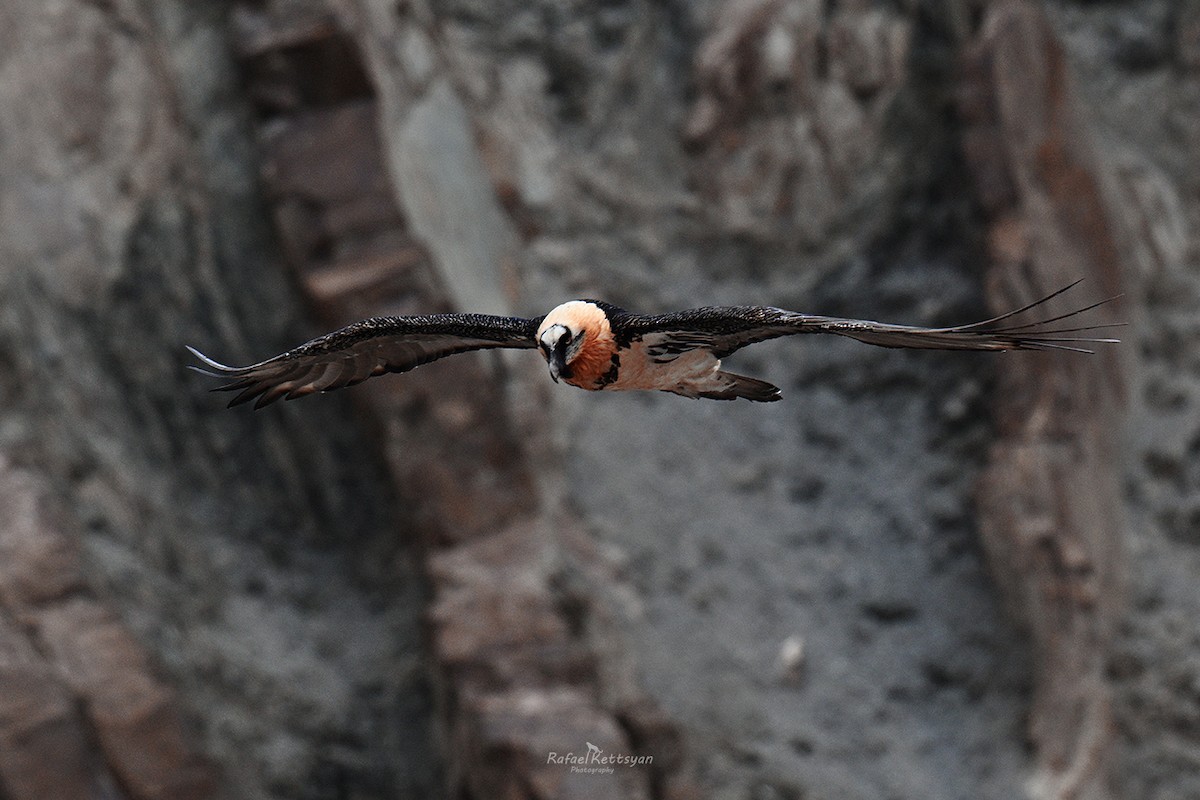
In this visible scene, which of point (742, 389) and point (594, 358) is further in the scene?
point (742, 389)

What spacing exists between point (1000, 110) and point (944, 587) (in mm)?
4369

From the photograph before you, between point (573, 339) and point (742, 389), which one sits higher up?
point (573, 339)

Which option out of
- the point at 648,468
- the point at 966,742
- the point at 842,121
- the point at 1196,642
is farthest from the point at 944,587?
the point at 842,121

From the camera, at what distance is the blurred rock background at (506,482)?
10.1m

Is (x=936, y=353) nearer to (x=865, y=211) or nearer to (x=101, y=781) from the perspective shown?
(x=865, y=211)

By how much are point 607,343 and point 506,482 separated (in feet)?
17.5

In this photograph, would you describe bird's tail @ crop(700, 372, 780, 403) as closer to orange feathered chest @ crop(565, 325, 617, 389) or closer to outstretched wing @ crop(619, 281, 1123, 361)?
outstretched wing @ crop(619, 281, 1123, 361)

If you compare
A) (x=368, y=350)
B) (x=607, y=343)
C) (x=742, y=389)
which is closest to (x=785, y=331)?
(x=607, y=343)

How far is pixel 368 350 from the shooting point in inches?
267

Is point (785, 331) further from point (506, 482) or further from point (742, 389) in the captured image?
point (506, 482)

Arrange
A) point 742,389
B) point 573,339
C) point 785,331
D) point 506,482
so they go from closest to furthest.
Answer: point 785,331, point 573,339, point 742,389, point 506,482

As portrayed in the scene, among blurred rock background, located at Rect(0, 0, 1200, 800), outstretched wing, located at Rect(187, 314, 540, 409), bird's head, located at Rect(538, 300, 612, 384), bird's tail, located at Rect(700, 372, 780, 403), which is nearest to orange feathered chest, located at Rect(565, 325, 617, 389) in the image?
bird's head, located at Rect(538, 300, 612, 384)

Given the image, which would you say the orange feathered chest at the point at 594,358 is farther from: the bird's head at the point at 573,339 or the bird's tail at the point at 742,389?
the bird's tail at the point at 742,389

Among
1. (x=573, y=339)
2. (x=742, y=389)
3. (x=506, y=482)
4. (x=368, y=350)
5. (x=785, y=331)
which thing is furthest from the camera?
(x=506, y=482)
